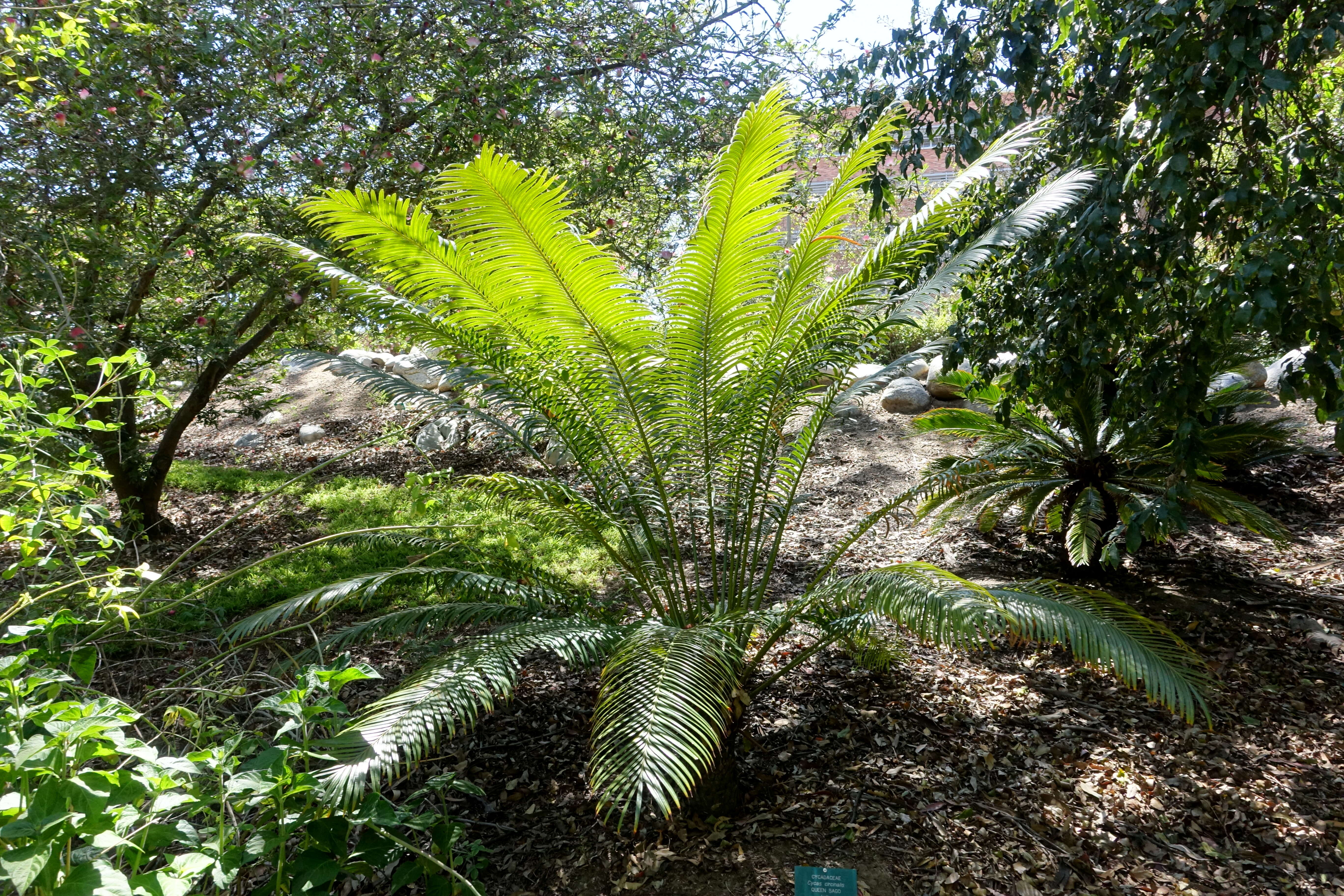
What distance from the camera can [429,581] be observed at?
2.80 meters

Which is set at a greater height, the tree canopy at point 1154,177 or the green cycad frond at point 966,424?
the tree canopy at point 1154,177

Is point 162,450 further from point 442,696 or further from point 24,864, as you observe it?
point 24,864

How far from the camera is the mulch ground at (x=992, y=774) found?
2344 mm

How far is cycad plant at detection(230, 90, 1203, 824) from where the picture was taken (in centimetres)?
229

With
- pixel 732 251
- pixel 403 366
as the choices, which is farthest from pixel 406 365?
pixel 732 251

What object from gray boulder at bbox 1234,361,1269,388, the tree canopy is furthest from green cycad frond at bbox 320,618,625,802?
gray boulder at bbox 1234,361,1269,388

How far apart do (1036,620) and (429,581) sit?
6.57 feet

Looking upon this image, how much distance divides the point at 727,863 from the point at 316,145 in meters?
4.23

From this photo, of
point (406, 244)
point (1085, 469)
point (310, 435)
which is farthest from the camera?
point (310, 435)

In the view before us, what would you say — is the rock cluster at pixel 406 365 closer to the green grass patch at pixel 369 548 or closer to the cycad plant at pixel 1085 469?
the green grass patch at pixel 369 548

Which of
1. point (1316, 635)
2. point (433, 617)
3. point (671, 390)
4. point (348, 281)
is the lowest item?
point (1316, 635)

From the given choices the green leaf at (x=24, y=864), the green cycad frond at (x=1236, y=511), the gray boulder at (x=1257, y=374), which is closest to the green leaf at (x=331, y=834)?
the green leaf at (x=24, y=864)

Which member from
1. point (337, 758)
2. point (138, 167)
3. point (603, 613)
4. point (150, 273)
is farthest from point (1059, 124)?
point (150, 273)

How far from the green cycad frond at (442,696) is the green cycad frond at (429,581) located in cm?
17
